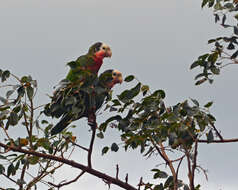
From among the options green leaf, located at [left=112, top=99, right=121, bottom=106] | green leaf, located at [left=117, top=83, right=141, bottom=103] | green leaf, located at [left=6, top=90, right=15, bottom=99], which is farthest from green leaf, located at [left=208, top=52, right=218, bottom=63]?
green leaf, located at [left=6, top=90, right=15, bottom=99]

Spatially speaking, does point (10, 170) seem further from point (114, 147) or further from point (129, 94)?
point (129, 94)

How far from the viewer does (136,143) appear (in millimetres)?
3055

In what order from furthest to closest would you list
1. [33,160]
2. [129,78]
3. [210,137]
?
[33,160] < [129,78] < [210,137]

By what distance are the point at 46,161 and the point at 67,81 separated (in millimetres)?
1315

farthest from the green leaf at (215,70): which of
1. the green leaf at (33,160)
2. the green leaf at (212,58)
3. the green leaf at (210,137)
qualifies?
the green leaf at (33,160)

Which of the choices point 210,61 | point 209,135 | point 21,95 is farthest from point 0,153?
point 210,61

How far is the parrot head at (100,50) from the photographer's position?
5.05 metres

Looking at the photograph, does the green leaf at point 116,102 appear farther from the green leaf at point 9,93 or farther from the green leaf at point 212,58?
the green leaf at point 212,58

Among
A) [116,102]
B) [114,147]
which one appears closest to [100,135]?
[114,147]

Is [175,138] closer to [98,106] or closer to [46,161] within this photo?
[98,106]

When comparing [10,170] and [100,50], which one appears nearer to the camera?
[10,170]

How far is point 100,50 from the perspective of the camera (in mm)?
5133

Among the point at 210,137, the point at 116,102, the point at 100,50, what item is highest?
the point at 100,50

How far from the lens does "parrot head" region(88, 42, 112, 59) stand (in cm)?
505
